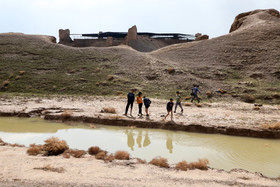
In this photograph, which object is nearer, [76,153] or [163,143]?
[76,153]

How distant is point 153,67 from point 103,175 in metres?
28.7

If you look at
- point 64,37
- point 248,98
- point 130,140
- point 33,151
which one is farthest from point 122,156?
point 64,37

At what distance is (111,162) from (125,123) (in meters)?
5.98

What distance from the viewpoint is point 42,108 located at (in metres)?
16.1

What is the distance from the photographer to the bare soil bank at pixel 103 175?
5564 millimetres

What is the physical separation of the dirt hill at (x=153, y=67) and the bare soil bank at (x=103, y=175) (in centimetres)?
1987

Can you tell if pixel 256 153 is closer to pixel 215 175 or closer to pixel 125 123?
pixel 215 175

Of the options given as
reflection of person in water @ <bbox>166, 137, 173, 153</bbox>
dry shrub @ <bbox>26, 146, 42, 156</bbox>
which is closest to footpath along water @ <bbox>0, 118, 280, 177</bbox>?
reflection of person in water @ <bbox>166, 137, 173, 153</bbox>

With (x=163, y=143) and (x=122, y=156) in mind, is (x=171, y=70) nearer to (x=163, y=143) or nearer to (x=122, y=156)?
(x=163, y=143)

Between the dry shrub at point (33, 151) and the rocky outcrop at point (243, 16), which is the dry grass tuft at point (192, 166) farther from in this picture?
the rocky outcrop at point (243, 16)

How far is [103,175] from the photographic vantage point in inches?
238

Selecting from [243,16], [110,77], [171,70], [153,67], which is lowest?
[110,77]

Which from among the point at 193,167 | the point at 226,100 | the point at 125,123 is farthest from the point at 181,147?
the point at 226,100

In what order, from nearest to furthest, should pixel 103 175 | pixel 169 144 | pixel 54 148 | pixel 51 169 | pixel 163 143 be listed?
pixel 103 175, pixel 51 169, pixel 54 148, pixel 169 144, pixel 163 143
